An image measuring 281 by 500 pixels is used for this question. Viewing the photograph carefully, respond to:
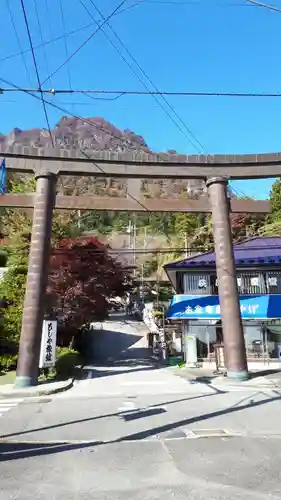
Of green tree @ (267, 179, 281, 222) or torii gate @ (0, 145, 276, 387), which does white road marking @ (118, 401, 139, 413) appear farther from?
green tree @ (267, 179, 281, 222)

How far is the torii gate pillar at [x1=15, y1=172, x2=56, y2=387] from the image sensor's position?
14188 millimetres

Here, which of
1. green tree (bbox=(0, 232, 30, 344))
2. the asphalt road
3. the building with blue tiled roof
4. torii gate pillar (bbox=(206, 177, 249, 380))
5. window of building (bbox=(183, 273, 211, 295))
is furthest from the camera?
window of building (bbox=(183, 273, 211, 295))

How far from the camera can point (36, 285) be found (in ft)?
48.6

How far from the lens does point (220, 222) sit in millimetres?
16266

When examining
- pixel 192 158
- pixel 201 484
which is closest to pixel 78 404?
pixel 201 484

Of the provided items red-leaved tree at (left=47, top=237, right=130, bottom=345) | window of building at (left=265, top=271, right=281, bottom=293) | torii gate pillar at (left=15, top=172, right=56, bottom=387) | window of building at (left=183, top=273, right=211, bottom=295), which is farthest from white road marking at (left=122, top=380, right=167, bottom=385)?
window of building at (left=265, top=271, right=281, bottom=293)

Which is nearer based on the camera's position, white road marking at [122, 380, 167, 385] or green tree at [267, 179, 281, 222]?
white road marking at [122, 380, 167, 385]

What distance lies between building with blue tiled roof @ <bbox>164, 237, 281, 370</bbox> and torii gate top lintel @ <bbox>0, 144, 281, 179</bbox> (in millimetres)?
7253

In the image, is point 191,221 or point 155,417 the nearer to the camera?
point 155,417

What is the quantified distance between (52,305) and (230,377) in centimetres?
1225

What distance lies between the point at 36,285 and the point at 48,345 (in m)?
2.38

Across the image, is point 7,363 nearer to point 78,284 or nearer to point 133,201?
point 78,284

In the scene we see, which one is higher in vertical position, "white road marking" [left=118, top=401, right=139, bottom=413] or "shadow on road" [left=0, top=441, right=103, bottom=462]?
"white road marking" [left=118, top=401, right=139, bottom=413]

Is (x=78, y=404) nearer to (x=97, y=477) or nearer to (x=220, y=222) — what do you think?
(x=97, y=477)
